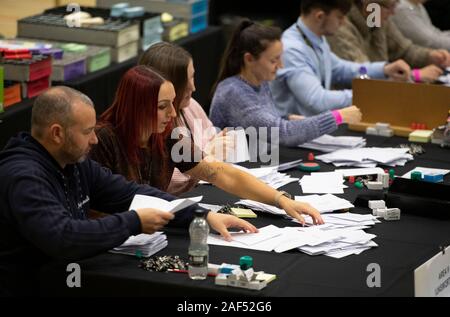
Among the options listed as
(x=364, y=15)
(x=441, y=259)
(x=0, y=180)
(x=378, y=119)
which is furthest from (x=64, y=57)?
(x=441, y=259)

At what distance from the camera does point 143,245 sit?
2912mm

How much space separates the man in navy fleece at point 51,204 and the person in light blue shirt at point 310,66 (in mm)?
2416

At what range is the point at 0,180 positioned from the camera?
2.78 meters

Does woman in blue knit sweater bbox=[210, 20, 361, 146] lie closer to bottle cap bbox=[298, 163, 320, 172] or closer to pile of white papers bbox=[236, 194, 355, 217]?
bottle cap bbox=[298, 163, 320, 172]

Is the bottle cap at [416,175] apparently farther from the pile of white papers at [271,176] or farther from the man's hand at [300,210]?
the man's hand at [300,210]

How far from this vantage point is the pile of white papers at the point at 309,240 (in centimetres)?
303

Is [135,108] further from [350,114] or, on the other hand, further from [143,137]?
[350,114]

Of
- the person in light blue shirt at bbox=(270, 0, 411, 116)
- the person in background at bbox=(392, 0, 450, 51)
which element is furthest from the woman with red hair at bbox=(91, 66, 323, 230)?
the person in background at bbox=(392, 0, 450, 51)

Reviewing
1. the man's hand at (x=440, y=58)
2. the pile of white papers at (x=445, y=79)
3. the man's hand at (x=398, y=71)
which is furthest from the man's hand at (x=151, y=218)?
the man's hand at (x=440, y=58)

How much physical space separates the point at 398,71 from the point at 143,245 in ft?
10.7

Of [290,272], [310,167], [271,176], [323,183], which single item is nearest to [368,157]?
[310,167]

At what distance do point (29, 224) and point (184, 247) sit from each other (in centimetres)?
53

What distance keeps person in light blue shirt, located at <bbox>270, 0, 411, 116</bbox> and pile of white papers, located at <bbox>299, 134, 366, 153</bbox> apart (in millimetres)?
585

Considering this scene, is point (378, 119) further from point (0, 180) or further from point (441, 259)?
point (0, 180)
